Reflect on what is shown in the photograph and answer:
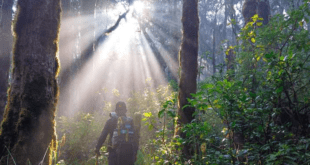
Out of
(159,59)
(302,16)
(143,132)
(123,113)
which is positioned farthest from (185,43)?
(159,59)

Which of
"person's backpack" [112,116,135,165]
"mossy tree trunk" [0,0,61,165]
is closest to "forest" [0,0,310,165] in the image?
"mossy tree trunk" [0,0,61,165]

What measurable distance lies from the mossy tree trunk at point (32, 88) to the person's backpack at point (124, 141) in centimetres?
196

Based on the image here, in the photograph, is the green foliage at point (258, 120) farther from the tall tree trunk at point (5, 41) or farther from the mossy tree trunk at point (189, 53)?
the tall tree trunk at point (5, 41)

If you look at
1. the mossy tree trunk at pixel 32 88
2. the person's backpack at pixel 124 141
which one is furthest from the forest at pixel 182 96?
the person's backpack at pixel 124 141

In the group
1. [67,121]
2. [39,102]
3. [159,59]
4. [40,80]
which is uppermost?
[159,59]

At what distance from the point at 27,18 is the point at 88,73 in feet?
32.5

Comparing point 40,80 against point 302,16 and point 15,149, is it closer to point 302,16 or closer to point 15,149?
point 15,149

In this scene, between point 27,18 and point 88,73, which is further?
point 88,73

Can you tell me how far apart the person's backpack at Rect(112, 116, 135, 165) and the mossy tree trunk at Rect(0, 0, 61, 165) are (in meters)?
1.96

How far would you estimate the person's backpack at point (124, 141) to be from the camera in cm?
459

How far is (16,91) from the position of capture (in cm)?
254

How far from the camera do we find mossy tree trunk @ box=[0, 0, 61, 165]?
7.86 feet

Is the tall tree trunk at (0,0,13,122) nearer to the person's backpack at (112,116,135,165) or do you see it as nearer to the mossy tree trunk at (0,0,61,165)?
the person's backpack at (112,116,135,165)

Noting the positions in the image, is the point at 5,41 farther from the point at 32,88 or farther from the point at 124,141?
the point at 32,88
